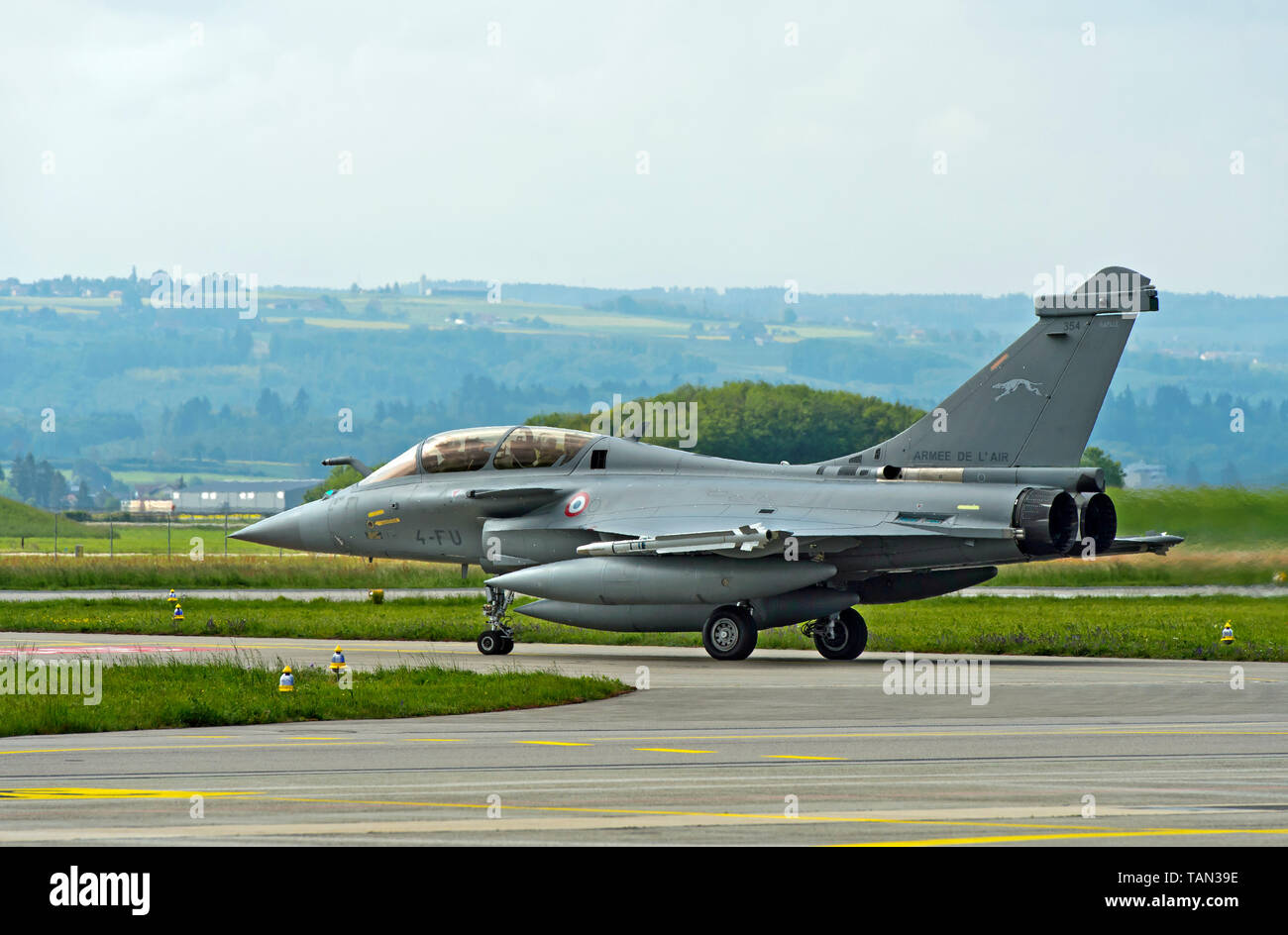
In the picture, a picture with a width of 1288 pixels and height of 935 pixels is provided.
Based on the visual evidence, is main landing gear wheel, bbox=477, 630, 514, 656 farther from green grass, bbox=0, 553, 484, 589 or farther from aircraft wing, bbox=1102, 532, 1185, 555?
green grass, bbox=0, 553, 484, 589

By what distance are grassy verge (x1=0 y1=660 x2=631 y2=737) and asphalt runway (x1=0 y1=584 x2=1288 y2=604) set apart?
66.1 ft

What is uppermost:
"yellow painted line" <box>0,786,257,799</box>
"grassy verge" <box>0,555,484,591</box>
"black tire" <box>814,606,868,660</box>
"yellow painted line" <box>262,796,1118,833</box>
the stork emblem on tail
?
the stork emblem on tail

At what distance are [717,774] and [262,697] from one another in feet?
22.0

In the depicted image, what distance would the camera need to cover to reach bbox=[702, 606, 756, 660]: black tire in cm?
2386

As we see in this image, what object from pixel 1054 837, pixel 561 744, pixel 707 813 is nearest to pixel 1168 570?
pixel 561 744

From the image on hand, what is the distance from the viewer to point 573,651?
26484 mm

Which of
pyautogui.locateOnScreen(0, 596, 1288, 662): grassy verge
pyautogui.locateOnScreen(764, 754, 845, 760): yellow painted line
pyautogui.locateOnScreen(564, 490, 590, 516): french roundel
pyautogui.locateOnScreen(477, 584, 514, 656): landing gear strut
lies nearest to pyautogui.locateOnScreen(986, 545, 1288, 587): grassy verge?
pyautogui.locateOnScreen(0, 596, 1288, 662): grassy verge

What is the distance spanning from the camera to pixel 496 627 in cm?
2497

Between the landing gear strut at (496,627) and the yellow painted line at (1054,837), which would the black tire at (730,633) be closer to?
the landing gear strut at (496,627)

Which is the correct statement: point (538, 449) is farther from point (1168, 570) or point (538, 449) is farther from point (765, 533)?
point (1168, 570)

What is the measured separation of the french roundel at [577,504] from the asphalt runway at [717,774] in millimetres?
6649

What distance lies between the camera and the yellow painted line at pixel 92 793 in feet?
34.9
